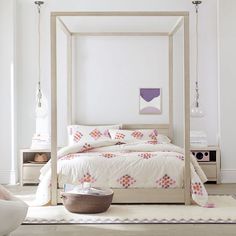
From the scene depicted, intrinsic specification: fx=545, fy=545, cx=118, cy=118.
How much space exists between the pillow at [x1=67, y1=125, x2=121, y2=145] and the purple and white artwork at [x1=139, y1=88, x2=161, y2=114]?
0.63 m

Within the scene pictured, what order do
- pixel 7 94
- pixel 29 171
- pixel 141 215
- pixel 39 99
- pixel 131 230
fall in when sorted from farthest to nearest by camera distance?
pixel 39 99 < pixel 7 94 < pixel 29 171 < pixel 141 215 < pixel 131 230

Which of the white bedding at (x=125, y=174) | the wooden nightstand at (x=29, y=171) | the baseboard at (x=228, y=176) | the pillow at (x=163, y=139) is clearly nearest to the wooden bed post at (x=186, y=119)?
the white bedding at (x=125, y=174)

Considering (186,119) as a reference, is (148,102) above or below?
above

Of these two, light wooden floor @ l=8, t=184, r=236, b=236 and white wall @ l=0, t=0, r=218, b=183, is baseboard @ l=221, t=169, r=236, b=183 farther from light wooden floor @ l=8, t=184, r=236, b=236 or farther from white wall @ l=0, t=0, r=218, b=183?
light wooden floor @ l=8, t=184, r=236, b=236

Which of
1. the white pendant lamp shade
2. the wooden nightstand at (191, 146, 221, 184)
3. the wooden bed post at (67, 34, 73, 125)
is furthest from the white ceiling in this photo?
the wooden nightstand at (191, 146, 221, 184)

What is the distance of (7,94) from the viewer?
22.6ft

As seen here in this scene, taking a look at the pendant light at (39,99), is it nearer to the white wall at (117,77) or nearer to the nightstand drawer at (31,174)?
the white wall at (117,77)

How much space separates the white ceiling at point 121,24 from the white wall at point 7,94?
2.54ft

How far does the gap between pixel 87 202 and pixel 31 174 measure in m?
2.10

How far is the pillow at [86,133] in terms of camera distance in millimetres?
6734

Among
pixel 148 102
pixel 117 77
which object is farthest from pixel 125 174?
pixel 117 77

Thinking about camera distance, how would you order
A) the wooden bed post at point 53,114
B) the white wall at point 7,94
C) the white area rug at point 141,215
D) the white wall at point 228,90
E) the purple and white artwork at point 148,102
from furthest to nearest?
1. the purple and white artwork at point 148,102
2. the white wall at point 228,90
3. the white wall at point 7,94
4. the wooden bed post at point 53,114
5. the white area rug at point 141,215

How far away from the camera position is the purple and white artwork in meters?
7.23

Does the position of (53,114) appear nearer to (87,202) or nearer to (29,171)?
(87,202)
